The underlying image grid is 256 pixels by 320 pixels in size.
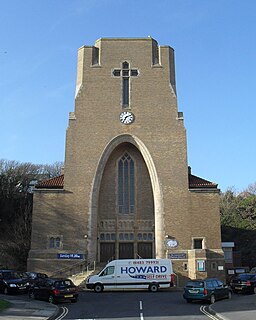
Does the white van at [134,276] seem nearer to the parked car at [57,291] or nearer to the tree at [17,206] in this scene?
the parked car at [57,291]

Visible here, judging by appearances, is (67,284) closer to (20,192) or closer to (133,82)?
(133,82)

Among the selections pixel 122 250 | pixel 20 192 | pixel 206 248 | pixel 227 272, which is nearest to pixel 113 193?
A: pixel 122 250

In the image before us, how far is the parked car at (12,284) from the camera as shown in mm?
25422

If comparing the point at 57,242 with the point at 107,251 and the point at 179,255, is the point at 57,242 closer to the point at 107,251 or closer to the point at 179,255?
the point at 107,251

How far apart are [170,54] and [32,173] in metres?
32.9

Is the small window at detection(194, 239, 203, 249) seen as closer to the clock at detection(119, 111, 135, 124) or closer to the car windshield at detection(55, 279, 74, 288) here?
the clock at detection(119, 111, 135, 124)

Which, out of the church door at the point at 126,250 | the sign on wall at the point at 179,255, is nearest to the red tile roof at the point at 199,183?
the sign on wall at the point at 179,255

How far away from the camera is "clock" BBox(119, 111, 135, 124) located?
37.6 metres

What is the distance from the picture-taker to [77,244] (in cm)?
3397

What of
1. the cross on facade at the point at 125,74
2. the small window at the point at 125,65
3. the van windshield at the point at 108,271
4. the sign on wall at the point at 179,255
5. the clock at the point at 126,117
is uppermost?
the small window at the point at 125,65

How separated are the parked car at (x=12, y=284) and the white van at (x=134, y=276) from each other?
168 inches

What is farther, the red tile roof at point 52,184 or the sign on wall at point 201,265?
the red tile roof at point 52,184

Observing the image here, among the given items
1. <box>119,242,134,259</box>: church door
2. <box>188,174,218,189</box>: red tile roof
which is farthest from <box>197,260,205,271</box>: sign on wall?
<box>188,174,218,189</box>: red tile roof

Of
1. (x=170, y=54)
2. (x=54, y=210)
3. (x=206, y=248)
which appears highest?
(x=170, y=54)
